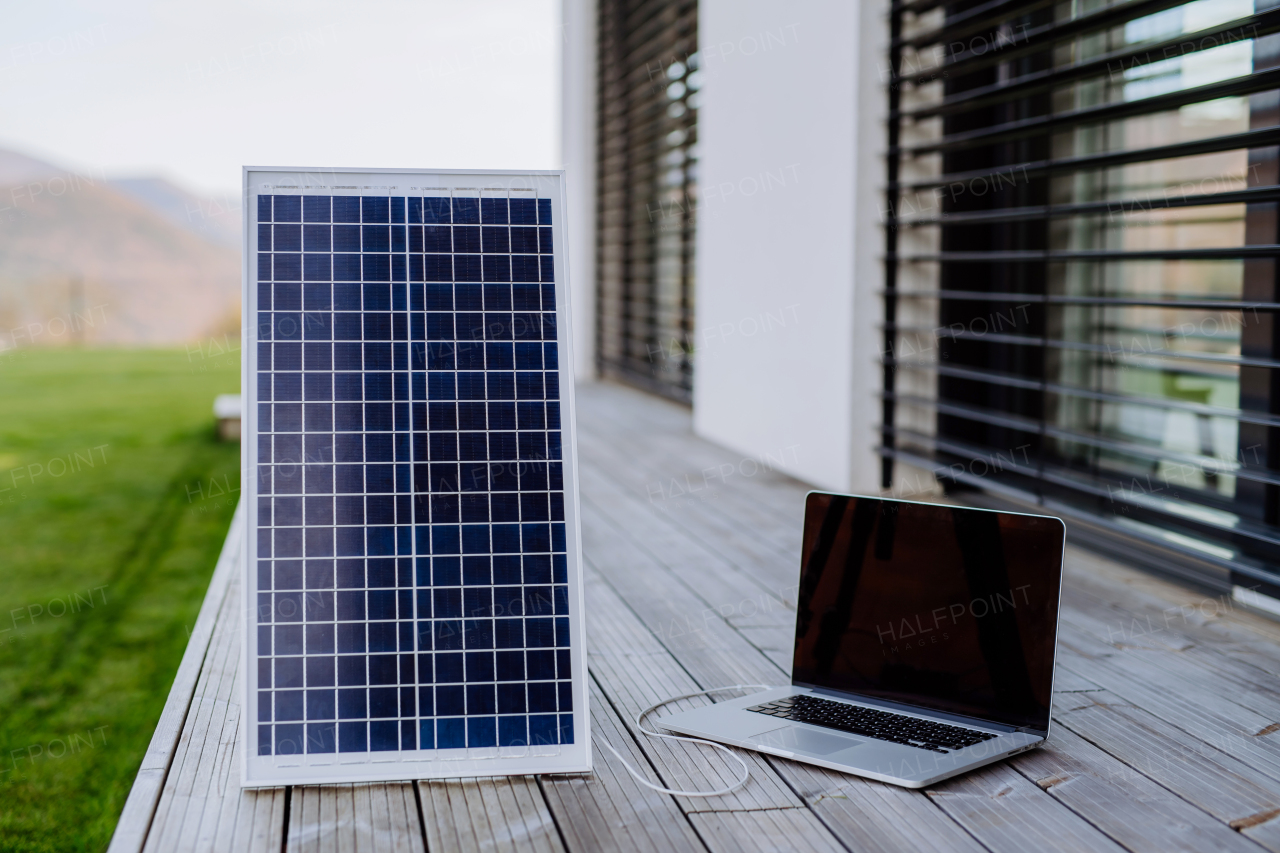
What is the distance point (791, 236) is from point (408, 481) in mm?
2419

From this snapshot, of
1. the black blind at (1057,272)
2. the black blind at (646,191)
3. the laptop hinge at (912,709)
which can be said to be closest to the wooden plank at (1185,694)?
the laptop hinge at (912,709)

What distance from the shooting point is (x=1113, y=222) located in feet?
9.70

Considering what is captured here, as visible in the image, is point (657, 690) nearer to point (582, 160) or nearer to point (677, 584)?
point (677, 584)

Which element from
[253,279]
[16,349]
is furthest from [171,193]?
[253,279]

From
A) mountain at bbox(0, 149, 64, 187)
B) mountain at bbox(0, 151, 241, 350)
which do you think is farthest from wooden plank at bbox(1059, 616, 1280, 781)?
mountain at bbox(0, 149, 64, 187)

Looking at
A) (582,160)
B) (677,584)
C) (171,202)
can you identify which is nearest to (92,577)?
(677,584)

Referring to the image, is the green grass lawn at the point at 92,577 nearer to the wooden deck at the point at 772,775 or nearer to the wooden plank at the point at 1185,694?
the wooden deck at the point at 772,775

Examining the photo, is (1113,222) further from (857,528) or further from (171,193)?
(171,193)

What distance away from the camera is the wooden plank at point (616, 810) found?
111cm

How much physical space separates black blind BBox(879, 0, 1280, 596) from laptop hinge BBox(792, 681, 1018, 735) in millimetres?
1089

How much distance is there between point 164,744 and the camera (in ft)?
4.43

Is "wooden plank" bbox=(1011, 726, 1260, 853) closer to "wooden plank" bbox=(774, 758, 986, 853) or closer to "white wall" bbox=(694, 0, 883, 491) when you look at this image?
"wooden plank" bbox=(774, 758, 986, 853)

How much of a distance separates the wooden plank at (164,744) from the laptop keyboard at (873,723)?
2.47ft

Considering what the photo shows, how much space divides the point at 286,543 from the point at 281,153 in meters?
9.17
